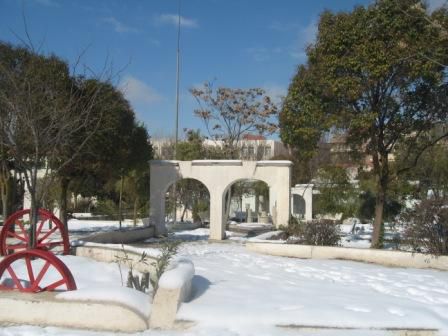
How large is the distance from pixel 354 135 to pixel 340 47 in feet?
10.1

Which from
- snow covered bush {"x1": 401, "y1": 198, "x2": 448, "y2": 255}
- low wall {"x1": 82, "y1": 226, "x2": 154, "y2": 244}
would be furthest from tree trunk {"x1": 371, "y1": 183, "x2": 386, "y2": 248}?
low wall {"x1": 82, "y1": 226, "x2": 154, "y2": 244}

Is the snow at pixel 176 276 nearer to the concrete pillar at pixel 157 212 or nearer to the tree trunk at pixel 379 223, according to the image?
A: the tree trunk at pixel 379 223

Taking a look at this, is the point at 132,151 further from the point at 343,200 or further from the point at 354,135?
the point at 343,200

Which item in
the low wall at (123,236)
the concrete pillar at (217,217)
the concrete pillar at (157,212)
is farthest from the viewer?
the concrete pillar at (157,212)

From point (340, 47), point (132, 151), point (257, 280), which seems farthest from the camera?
point (132, 151)

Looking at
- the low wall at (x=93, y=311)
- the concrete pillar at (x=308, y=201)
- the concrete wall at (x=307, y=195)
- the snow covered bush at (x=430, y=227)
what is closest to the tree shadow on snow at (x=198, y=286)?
the low wall at (x=93, y=311)

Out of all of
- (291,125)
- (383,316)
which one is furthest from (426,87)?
(383,316)

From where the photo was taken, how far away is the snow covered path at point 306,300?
5.78 m

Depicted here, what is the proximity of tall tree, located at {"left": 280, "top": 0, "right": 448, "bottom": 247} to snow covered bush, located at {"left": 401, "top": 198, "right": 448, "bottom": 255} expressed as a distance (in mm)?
2687

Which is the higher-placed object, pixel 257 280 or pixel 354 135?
pixel 354 135

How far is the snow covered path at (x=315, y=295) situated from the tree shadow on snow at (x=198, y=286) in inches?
0.6

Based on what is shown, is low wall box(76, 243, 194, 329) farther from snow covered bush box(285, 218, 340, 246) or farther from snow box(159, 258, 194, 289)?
snow covered bush box(285, 218, 340, 246)

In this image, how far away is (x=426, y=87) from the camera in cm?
1474

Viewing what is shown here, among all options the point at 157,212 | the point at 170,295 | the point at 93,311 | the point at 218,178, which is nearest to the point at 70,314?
the point at 93,311
